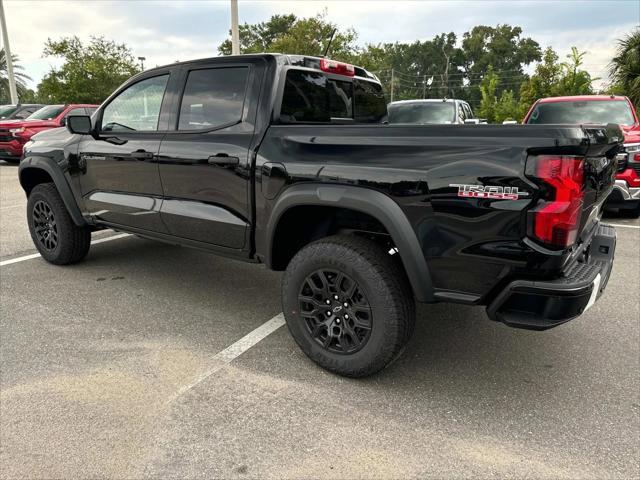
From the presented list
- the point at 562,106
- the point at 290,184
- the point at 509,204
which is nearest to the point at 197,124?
the point at 290,184

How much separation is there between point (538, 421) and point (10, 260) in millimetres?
4920

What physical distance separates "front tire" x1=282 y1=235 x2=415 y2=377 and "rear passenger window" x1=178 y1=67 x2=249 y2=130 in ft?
3.66

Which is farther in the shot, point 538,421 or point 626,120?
point 626,120

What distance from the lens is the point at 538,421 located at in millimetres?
2455

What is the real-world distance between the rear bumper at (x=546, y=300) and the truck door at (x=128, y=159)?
248 cm

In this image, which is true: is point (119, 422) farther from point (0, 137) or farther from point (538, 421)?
point (0, 137)

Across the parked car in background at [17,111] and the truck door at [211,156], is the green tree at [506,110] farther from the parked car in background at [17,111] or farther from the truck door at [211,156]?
→ the truck door at [211,156]

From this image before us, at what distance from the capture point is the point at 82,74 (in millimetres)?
25219

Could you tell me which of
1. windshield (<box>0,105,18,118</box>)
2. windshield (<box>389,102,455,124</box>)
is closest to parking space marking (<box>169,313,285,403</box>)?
windshield (<box>389,102,455,124</box>)

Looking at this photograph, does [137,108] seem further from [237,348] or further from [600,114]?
[600,114]

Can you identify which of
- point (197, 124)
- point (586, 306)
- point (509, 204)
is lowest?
point (586, 306)

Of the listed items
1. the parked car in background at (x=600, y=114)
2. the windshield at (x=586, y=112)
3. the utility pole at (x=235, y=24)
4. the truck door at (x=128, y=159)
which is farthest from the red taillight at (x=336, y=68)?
the utility pole at (x=235, y=24)

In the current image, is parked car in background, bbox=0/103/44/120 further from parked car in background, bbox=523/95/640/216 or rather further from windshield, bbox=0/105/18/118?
parked car in background, bbox=523/95/640/216

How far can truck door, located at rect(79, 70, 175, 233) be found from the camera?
3658mm
